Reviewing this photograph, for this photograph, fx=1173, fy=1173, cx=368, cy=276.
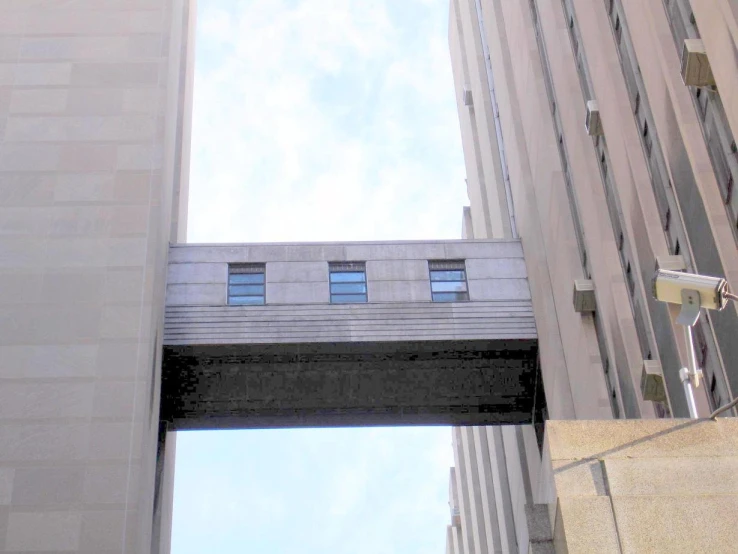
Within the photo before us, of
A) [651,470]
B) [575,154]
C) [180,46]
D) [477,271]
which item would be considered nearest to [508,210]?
[477,271]

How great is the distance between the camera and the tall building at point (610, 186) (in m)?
19.5

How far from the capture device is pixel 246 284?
3291 centimetres

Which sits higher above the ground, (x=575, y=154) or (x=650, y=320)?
(x=575, y=154)

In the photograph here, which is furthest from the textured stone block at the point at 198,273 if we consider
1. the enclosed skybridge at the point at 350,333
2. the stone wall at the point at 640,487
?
the stone wall at the point at 640,487

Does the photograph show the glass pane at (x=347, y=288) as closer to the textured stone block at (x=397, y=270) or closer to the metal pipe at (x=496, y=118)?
the textured stone block at (x=397, y=270)

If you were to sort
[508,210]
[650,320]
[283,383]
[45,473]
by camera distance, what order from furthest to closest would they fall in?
1. [508,210]
2. [283,383]
3. [45,473]
4. [650,320]

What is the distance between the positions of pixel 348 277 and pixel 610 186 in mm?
9280

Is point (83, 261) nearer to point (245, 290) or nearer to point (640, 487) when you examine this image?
point (245, 290)

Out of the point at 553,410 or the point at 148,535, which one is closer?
the point at 148,535

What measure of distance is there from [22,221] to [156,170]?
362 centimetres

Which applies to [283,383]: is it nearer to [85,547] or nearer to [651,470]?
[85,547]

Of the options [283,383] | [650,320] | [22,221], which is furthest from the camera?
[283,383]

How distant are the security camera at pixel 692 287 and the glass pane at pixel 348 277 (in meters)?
21.4

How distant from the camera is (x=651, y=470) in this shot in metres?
11.5
